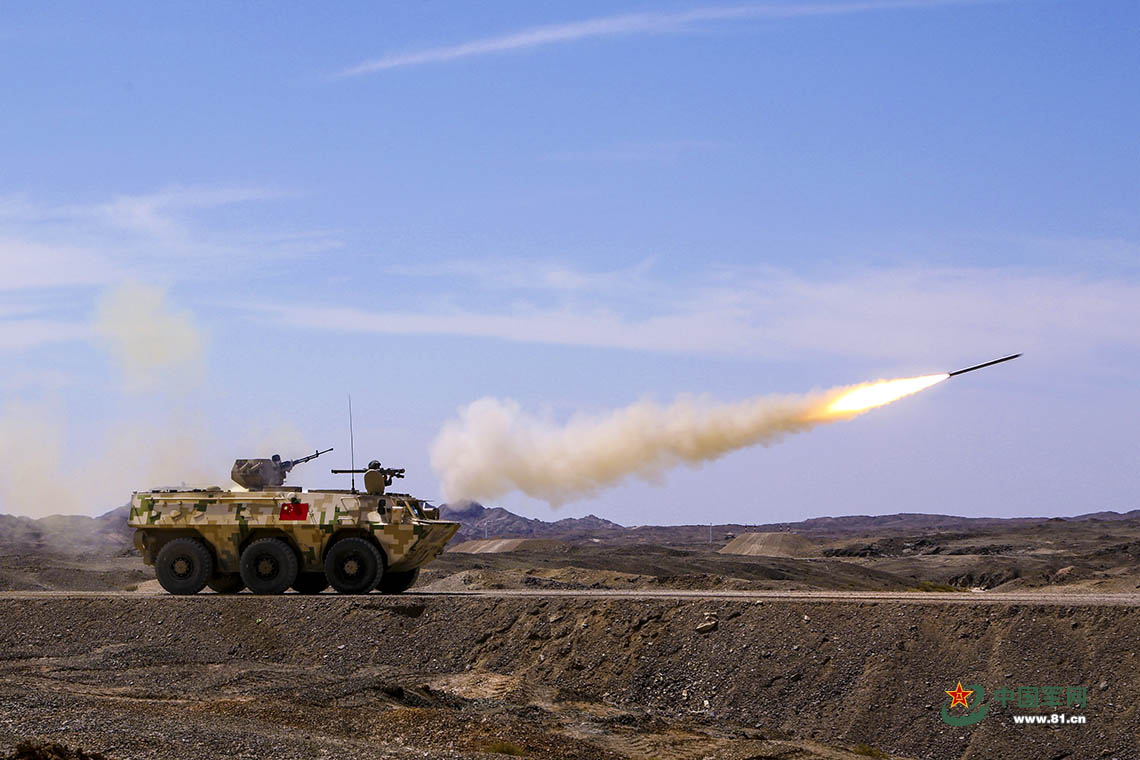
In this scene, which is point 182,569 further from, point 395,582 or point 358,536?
point 395,582

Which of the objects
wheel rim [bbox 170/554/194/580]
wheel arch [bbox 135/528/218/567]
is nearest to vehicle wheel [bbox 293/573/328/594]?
wheel arch [bbox 135/528/218/567]

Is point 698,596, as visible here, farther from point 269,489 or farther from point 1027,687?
point 269,489

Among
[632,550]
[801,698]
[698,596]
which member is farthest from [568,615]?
[632,550]

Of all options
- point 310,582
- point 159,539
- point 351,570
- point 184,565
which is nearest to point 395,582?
point 351,570

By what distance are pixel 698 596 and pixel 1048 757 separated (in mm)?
9350

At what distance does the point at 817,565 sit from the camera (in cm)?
6319

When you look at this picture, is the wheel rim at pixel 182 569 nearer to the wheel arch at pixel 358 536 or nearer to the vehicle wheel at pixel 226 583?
the vehicle wheel at pixel 226 583

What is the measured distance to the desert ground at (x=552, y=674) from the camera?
17281 millimetres

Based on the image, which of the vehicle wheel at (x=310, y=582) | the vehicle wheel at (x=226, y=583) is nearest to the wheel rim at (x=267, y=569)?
the vehicle wheel at (x=310, y=582)

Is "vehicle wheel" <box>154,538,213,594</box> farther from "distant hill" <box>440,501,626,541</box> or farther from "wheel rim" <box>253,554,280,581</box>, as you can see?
"distant hill" <box>440,501,626,541</box>

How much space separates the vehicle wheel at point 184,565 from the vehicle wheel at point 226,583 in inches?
Result: 27.1

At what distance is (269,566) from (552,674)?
9.06 metres

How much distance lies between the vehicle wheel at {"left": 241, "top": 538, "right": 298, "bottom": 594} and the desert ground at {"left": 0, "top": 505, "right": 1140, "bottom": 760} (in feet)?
5.30

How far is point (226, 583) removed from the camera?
31844 mm
